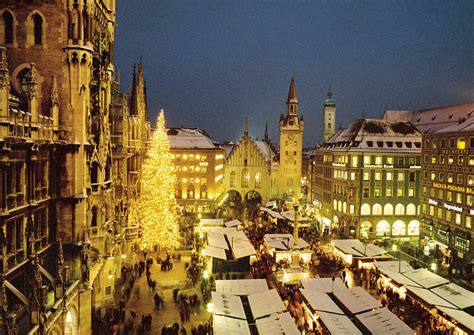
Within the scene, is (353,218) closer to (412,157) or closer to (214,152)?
(412,157)

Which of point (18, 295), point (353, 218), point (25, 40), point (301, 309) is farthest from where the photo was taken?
point (353, 218)

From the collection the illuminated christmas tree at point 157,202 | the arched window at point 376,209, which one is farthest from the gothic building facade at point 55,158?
the arched window at point 376,209

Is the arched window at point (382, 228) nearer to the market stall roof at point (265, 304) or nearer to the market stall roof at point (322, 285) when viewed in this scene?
the market stall roof at point (322, 285)

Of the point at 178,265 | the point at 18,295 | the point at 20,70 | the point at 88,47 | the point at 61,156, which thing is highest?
the point at 88,47

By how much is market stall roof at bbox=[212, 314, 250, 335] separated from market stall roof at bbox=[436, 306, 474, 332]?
10.8 m

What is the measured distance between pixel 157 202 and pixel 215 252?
770 cm

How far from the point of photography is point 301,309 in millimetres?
27156

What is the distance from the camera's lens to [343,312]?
23.1 meters

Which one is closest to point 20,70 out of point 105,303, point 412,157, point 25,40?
point 25,40

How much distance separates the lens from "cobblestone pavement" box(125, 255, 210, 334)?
26.3 metres

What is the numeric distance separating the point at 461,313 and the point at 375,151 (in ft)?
115

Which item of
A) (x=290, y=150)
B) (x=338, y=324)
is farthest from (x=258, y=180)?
(x=338, y=324)

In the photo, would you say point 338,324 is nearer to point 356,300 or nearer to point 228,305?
point 356,300

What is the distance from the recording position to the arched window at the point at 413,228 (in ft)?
183
